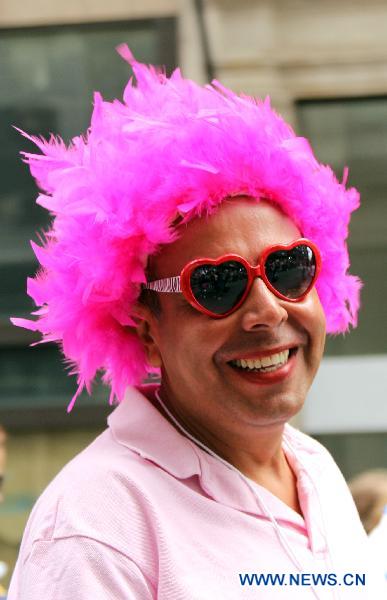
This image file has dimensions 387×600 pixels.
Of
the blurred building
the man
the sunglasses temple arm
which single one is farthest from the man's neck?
the blurred building

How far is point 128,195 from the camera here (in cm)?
182

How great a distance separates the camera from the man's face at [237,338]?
1758mm

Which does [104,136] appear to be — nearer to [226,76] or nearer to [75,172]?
[75,172]

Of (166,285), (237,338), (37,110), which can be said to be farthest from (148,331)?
(37,110)

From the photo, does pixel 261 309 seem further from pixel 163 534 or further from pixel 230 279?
pixel 163 534

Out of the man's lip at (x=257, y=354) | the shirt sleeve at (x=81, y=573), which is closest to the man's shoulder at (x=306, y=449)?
the man's lip at (x=257, y=354)

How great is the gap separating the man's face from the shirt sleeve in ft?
1.36

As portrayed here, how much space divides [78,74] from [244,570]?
4.47 m

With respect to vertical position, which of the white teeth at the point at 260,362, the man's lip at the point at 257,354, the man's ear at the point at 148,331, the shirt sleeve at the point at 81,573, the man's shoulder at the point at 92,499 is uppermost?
the man's ear at the point at 148,331

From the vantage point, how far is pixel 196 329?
1.79 m

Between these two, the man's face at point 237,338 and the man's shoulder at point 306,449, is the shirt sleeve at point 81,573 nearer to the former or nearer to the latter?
the man's face at point 237,338

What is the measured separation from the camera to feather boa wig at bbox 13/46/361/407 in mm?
1816

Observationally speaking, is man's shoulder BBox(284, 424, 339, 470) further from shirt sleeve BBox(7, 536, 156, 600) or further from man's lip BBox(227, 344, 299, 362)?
shirt sleeve BBox(7, 536, 156, 600)

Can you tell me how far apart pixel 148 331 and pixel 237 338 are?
0.96 feet
